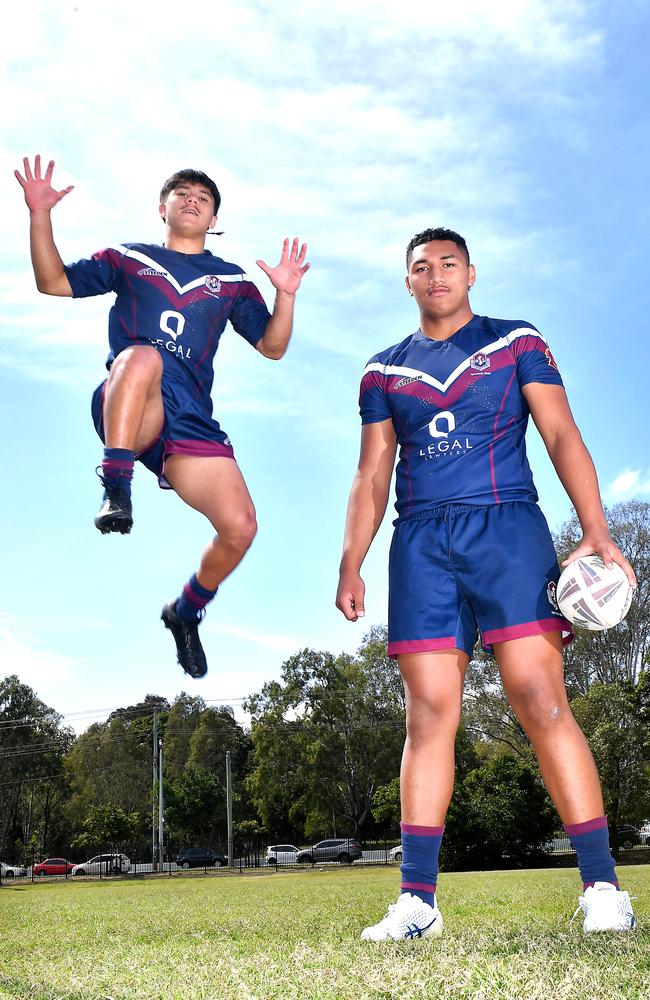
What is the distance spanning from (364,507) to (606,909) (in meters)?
1.91

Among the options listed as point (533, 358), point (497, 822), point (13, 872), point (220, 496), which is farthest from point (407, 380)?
point (13, 872)

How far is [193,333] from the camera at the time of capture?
14.3 feet

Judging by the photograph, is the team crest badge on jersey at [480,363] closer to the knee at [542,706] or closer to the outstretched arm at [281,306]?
the outstretched arm at [281,306]

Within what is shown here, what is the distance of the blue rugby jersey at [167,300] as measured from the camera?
14.1 feet

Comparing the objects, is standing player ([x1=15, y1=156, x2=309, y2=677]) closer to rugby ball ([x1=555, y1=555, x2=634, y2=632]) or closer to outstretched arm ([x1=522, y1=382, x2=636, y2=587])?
outstretched arm ([x1=522, y1=382, x2=636, y2=587])

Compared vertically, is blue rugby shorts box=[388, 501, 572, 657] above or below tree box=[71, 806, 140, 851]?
above

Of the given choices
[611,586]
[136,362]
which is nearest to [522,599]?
[611,586]

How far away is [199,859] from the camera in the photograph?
47.5 meters

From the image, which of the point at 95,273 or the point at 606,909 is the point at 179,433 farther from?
the point at 606,909

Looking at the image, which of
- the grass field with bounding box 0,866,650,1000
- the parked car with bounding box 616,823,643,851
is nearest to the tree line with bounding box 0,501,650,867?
the parked car with bounding box 616,823,643,851

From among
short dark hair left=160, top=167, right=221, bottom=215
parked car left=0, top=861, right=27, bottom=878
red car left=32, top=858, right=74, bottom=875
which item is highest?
short dark hair left=160, top=167, right=221, bottom=215

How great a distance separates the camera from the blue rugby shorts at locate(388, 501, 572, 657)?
12.0ft

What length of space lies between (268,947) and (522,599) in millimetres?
1620

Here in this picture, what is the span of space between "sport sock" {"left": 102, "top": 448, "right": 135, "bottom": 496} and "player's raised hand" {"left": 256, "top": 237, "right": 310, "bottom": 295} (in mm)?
1227
